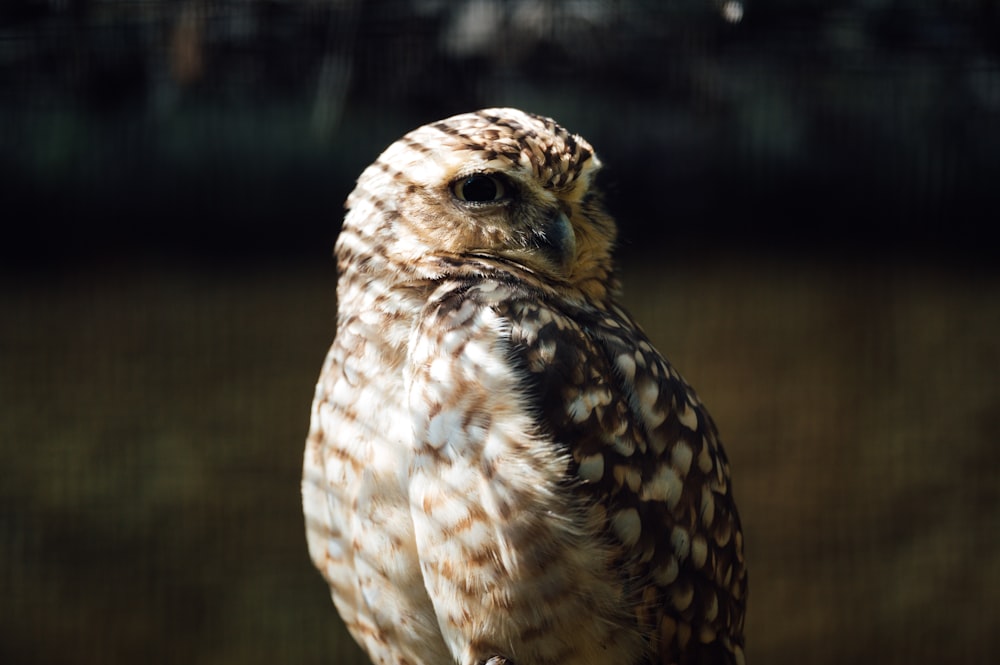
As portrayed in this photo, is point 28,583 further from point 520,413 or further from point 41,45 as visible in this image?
point 520,413

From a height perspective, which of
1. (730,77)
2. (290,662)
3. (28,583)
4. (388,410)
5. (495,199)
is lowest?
(290,662)

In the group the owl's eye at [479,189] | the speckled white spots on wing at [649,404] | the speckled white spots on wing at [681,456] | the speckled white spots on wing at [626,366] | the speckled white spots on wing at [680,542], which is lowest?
the speckled white spots on wing at [680,542]

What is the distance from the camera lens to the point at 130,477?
4.16 m

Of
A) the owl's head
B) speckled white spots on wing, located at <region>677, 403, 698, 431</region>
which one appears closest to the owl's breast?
the owl's head

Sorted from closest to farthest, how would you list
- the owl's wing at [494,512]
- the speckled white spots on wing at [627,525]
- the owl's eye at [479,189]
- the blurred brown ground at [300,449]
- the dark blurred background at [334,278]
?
the owl's wing at [494,512] < the speckled white spots on wing at [627,525] < the owl's eye at [479,189] < the dark blurred background at [334,278] < the blurred brown ground at [300,449]

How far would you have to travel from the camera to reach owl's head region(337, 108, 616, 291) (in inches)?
62.5

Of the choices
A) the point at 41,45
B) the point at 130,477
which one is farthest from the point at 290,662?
the point at 41,45

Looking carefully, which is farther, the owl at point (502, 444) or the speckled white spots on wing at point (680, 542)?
the speckled white spots on wing at point (680, 542)

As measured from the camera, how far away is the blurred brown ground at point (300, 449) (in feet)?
13.2

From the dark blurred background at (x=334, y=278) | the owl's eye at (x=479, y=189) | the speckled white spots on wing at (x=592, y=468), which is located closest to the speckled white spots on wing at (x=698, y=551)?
the speckled white spots on wing at (x=592, y=468)

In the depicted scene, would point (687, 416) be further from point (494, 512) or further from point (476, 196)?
point (476, 196)

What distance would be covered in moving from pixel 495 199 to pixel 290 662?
133 inches

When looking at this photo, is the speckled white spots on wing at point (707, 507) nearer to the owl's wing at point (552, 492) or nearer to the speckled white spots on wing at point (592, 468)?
the owl's wing at point (552, 492)

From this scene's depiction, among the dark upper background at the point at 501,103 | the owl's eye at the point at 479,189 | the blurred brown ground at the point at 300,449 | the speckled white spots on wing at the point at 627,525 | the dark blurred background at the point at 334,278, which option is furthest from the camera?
the blurred brown ground at the point at 300,449
